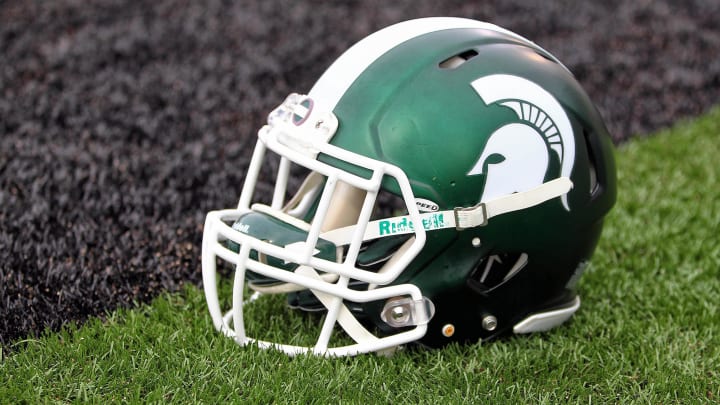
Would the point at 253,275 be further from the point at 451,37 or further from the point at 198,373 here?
the point at 451,37

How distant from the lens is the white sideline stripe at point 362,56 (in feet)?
7.93

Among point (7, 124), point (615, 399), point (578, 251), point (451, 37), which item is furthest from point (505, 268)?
point (7, 124)

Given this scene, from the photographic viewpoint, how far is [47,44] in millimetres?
4895

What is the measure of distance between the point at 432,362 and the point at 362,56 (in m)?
0.88

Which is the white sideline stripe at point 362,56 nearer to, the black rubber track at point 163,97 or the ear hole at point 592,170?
the ear hole at point 592,170

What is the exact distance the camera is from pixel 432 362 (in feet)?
8.39

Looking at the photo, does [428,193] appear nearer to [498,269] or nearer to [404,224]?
[404,224]

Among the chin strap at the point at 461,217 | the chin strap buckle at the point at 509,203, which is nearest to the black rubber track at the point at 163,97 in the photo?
the chin strap at the point at 461,217

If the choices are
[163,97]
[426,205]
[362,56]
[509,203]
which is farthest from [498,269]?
[163,97]

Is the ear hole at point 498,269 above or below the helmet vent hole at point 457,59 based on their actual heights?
below

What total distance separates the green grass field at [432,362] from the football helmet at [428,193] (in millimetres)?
90

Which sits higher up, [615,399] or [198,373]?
[198,373]

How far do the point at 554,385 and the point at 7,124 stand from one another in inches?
108

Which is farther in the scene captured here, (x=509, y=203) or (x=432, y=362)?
(x=432, y=362)
